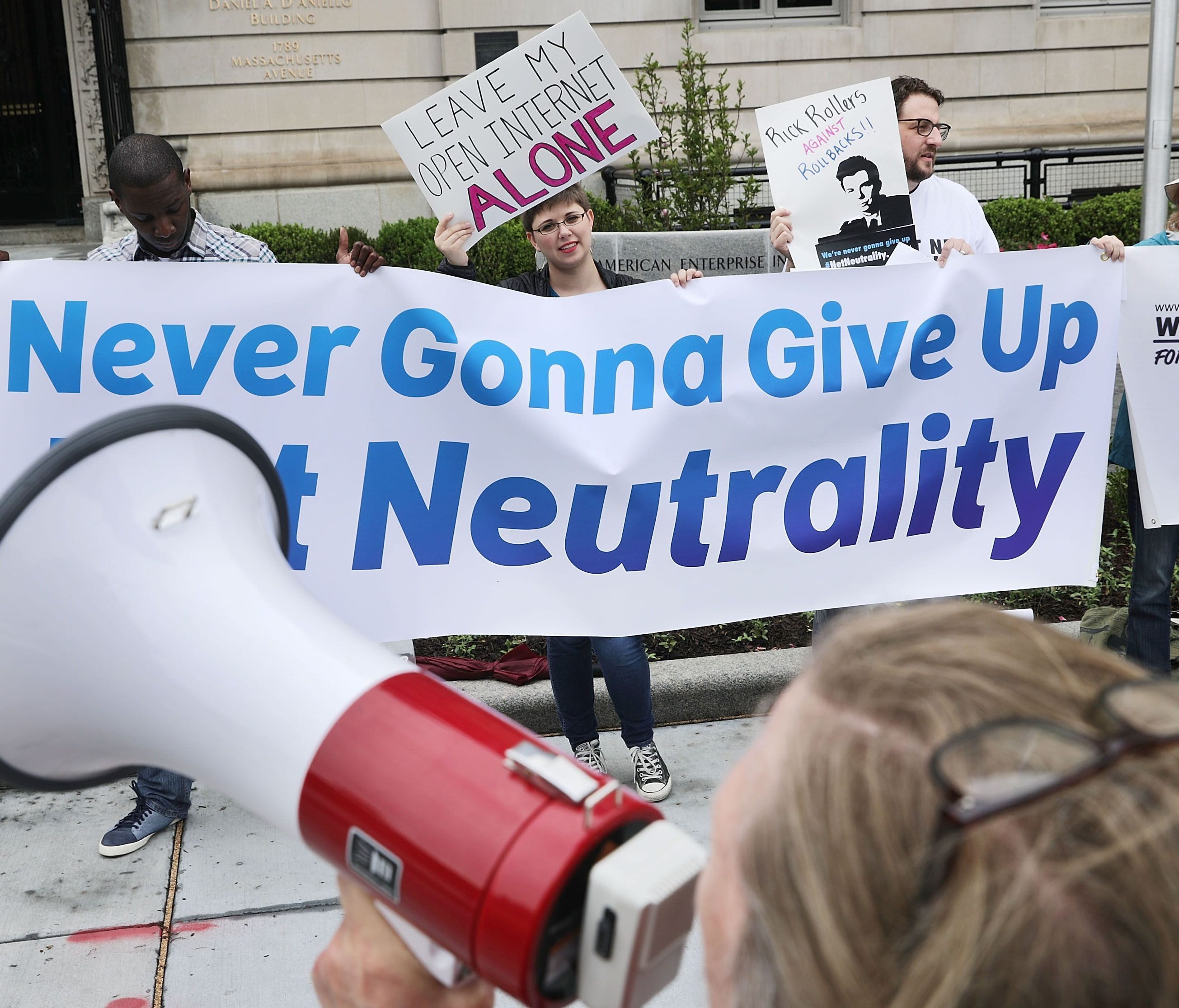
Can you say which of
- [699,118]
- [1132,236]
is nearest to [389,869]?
[699,118]

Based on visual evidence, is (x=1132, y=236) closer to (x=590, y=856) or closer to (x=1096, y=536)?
(x=1096, y=536)

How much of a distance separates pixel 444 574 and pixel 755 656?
1471 mm

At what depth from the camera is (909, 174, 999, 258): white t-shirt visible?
396cm

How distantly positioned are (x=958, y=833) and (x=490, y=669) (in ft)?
12.8

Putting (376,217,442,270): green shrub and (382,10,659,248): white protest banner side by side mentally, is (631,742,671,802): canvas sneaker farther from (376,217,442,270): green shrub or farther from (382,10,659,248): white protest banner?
(376,217,442,270): green shrub

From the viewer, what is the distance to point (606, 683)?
148 inches

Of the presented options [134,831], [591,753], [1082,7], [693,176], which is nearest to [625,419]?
[591,753]

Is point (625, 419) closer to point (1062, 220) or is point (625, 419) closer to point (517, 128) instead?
point (517, 128)

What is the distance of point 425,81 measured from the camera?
13648mm

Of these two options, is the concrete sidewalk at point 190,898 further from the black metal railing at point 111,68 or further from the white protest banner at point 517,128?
the black metal railing at point 111,68

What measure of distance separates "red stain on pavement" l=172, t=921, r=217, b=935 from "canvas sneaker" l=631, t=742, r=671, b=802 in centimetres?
129

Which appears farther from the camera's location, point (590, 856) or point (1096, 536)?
point (1096, 536)

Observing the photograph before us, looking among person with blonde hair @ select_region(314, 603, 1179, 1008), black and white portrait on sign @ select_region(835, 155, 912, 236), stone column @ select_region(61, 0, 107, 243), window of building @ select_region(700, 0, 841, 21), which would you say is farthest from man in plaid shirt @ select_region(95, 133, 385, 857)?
window of building @ select_region(700, 0, 841, 21)

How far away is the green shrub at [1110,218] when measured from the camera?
12.3 m
